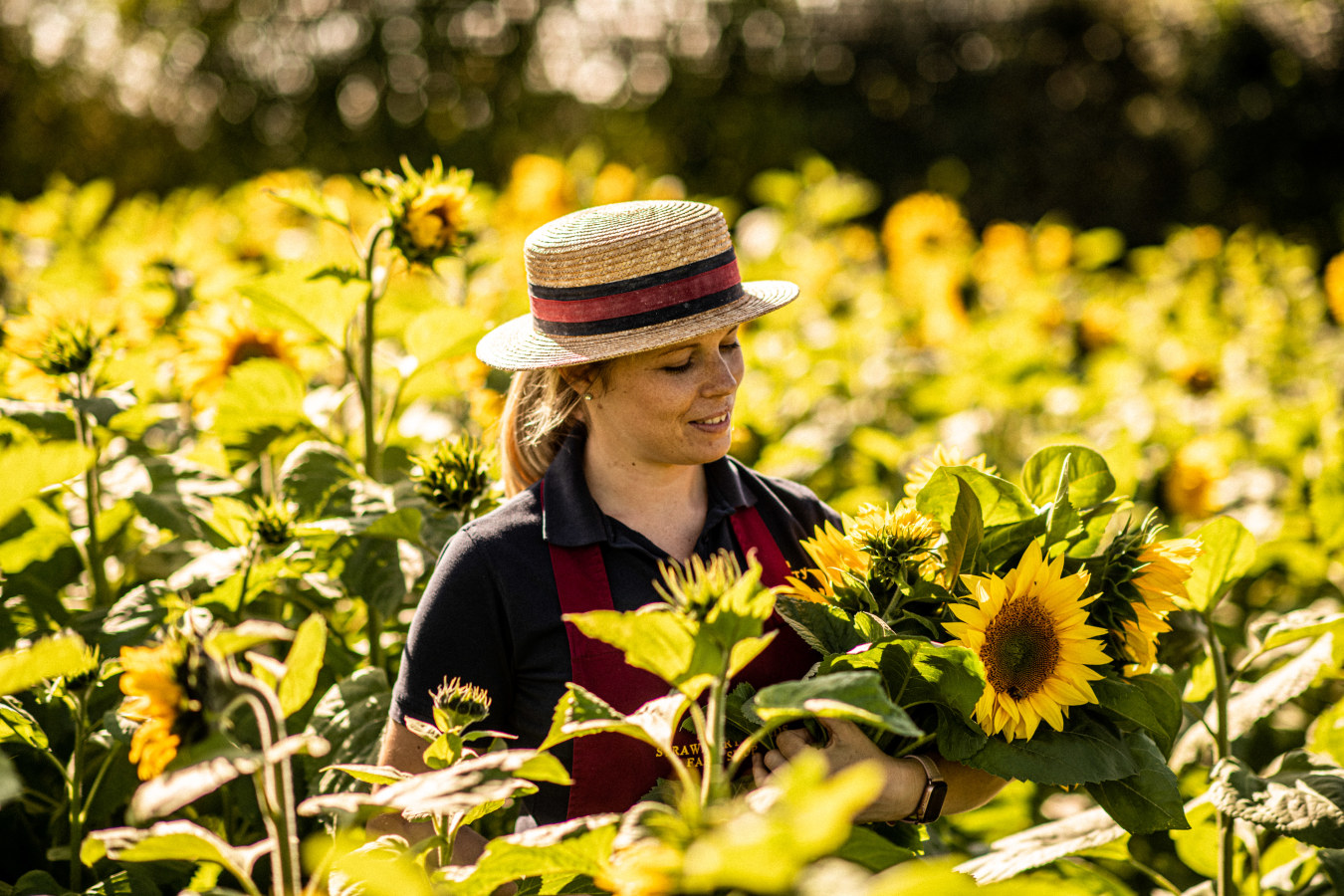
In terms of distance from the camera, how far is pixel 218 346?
95.2 inches

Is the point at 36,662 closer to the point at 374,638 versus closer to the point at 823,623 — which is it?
the point at 823,623

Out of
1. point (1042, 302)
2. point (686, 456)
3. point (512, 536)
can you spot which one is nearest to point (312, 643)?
point (512, 536)

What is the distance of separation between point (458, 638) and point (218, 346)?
3.85ft

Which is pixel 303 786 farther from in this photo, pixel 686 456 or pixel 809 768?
pixel 809 768

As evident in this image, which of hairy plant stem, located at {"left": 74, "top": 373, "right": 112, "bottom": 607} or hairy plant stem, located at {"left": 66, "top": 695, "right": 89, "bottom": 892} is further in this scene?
hairy plant stem, located at {"left": 74, "top": 373, "right": 112, "bottom": 607}

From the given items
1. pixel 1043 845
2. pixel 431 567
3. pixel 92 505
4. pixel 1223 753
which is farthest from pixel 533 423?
pixel 1223 753

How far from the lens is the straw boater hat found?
158cm

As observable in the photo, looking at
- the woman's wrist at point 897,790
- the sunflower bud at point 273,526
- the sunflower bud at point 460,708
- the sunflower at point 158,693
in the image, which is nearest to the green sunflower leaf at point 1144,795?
the woman's wrist at point 897,790

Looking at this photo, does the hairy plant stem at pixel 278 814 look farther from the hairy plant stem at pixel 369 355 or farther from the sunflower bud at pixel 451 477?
the hairy plant stem at pixel 369 355

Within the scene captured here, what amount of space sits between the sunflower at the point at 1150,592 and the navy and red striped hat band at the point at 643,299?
657 mm

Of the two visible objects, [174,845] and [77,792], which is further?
[77,792]

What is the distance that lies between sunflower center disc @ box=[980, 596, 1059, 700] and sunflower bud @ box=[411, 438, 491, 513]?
0.89m

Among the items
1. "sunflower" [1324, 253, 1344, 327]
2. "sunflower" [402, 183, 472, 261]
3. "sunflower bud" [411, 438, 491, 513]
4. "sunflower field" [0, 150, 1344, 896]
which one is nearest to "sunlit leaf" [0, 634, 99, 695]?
"sunflower field" [0, 150, 1344, 896]

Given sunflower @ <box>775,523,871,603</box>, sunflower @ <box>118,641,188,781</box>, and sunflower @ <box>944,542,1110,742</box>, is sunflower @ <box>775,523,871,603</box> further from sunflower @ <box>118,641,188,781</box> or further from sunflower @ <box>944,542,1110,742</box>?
sunflower @ <box>118,641,188,781</box>
